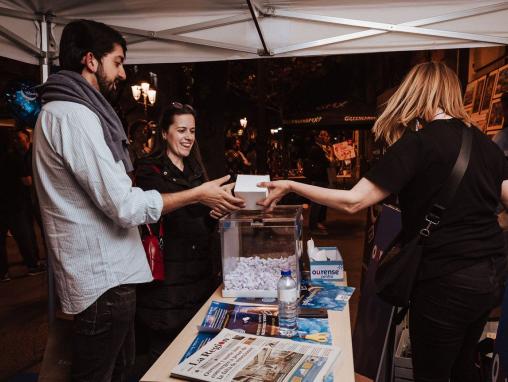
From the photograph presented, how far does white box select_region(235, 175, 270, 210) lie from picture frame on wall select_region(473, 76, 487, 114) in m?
4.60

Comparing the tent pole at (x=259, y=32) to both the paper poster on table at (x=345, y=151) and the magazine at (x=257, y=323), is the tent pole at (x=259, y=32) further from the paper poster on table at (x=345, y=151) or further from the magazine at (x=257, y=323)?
the paper poster on table at (x=345, y=151)

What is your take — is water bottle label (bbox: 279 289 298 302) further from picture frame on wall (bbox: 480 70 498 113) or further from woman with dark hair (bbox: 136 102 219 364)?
picture frame on wall (bbox: 480 70 498 113)

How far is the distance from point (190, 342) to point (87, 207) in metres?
0.65

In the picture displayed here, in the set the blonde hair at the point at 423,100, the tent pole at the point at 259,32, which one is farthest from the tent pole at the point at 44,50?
the blonde hair at the point at 423,100

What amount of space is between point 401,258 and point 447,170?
0.41 meters


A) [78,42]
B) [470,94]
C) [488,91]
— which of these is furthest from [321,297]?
[470,94]

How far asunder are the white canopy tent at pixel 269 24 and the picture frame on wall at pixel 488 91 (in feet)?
7.87

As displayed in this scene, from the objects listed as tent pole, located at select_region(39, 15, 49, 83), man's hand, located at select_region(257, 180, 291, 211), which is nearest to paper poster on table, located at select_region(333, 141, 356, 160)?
tent pole, located at select_region(39, 15, 49, 83)

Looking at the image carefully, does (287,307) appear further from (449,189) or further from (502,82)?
(502,82)

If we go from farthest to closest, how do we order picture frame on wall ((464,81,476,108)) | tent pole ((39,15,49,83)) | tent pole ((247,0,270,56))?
1. picture frame on wall ((464,81,476,108))
2. tent pole ((39,15,49,83))
3. tent pole ((247,0,270,56))

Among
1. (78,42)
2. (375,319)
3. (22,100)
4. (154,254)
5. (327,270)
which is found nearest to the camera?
(78,42)

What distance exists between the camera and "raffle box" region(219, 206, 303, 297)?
2.24 m

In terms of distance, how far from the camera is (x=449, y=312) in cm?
179

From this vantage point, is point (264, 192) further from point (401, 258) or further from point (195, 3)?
point (195, 3)
